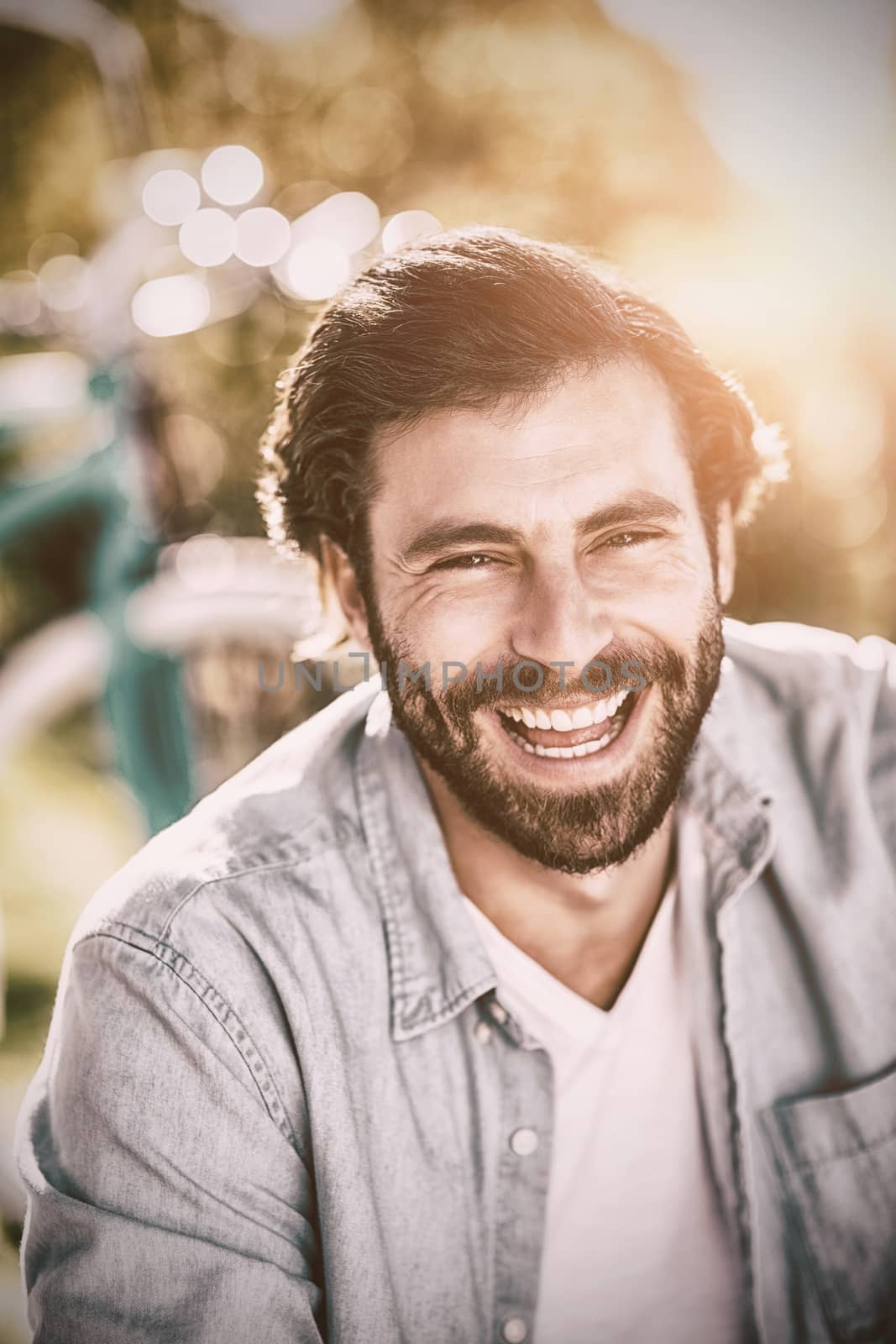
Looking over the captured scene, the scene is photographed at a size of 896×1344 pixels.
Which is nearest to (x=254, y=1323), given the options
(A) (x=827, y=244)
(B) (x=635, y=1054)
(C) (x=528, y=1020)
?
(C) (x=528, y=1020)

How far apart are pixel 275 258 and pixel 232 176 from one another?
0.22 m

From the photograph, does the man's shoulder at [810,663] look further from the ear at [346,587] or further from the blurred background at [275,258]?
the blurred background at [275,258]

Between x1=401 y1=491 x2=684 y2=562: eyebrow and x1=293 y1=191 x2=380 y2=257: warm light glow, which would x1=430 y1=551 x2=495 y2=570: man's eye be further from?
x1=293 y1=191 x2=380 y2=257: warm light glow

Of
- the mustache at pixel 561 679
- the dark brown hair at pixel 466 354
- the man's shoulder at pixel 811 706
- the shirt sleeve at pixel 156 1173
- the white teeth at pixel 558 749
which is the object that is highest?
the dark brown hair at pixel 466 354

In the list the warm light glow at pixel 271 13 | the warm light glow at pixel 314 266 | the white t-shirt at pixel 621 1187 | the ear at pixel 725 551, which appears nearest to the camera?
the white t-shirt at pixel 621 1187

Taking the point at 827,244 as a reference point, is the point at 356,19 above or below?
above

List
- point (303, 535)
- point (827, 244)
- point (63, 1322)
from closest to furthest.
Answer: point (63, 1322) < point (303, 535) < point (827, 244)

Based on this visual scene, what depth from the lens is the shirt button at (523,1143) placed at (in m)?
1.27

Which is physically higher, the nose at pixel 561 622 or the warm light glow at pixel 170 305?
the warm light glow at pixel 170 305

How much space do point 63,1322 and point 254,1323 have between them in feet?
0.67

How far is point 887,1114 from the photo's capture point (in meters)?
1.39

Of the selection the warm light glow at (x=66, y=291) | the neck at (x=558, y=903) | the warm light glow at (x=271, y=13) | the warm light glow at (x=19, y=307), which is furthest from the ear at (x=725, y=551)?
the warm light glow at (x=271, y=13)

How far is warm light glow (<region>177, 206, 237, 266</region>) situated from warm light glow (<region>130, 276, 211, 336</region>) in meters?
0.06

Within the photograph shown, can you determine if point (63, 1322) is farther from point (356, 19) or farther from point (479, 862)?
point (356, 19)
